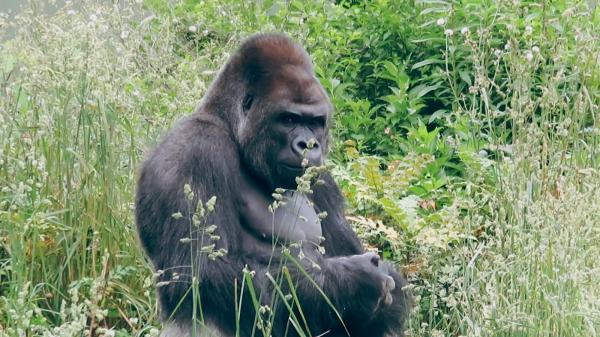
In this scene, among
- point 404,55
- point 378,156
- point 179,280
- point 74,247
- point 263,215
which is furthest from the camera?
point 404,55

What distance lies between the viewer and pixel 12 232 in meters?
4.08

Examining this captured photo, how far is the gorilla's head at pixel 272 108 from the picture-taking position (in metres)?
3.93

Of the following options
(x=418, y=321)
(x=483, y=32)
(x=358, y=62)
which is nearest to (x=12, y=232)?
(x=418, y=321)

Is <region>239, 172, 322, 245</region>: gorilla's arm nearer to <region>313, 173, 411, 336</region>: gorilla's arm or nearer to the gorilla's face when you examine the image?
the gorilla's face

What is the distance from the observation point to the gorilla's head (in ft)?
12.9

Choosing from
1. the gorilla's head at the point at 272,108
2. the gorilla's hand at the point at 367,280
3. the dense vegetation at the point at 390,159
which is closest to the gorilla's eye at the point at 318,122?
the gorilla's head at the point at 272,108

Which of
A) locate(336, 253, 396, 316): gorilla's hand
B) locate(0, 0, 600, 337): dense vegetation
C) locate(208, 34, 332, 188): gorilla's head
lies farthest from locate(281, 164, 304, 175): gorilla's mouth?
locate(0, 0, 600, 337): dense vegetation

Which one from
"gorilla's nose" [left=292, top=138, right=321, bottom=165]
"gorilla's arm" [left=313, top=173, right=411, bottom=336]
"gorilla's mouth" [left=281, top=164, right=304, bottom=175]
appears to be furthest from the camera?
"gorilla's arm" [left=313, top=173, right=411, bottom=336]

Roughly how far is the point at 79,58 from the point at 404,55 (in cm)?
198

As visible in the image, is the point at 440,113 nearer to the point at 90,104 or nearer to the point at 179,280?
the point at 90,104

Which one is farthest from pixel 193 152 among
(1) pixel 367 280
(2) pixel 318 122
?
(1) pixel 367 280

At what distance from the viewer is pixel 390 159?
563 cm

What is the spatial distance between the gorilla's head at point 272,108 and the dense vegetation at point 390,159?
51 cm

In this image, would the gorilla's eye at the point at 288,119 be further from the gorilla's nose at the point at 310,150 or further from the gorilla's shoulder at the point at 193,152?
the gorilla's shoulder at the point at 193,152
